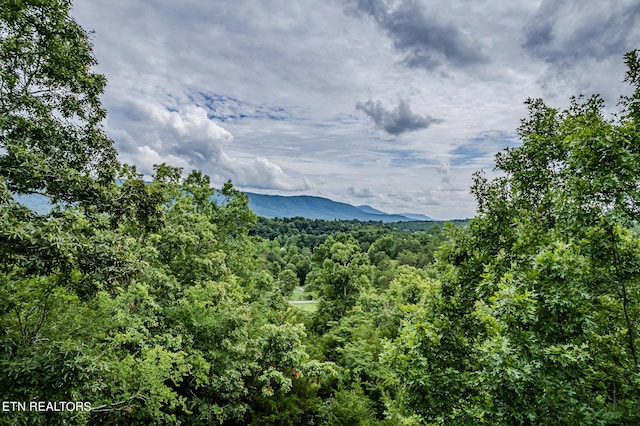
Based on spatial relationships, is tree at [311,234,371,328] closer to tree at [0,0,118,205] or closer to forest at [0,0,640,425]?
forest at [0,0,640,425]

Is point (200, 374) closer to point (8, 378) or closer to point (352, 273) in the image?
point (8, 378)

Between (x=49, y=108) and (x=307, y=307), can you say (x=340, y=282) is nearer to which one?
(x=307, y=307)

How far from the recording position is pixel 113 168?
675 centimetres

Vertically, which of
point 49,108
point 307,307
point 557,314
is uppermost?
point 49,108

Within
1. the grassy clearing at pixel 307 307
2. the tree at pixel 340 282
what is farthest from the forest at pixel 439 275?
the grassy clearing at pixel 307 307

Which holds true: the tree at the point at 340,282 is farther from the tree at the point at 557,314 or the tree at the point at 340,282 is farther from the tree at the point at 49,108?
the tree at the point at 49,108

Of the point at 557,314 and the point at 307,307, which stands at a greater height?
the point at 557,314

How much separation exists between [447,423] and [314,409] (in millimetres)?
9526

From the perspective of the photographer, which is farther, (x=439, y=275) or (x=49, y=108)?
(x=439, y=275)

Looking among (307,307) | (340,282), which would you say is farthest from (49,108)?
(307,307)

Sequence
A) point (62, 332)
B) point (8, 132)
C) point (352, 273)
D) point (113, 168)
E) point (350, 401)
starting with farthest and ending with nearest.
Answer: point (352, 273)
point (350, 401)
point (62, 332)
point (113, 168)
point (8, 132)

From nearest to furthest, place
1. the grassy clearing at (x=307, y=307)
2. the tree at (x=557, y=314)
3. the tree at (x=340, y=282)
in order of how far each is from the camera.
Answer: the tree at (x=557, y=314), the tree at (x=340, y=282), the grassy clearing at (x=307, y=307)

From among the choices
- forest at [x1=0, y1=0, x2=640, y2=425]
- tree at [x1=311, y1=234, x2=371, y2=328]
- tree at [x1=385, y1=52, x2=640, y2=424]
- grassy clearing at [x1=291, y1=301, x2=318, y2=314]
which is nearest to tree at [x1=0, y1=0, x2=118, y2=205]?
forest at [x1=0, y1=0, x2=640, y2=425]

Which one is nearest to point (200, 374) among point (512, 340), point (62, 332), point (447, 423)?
point (62, 332)
